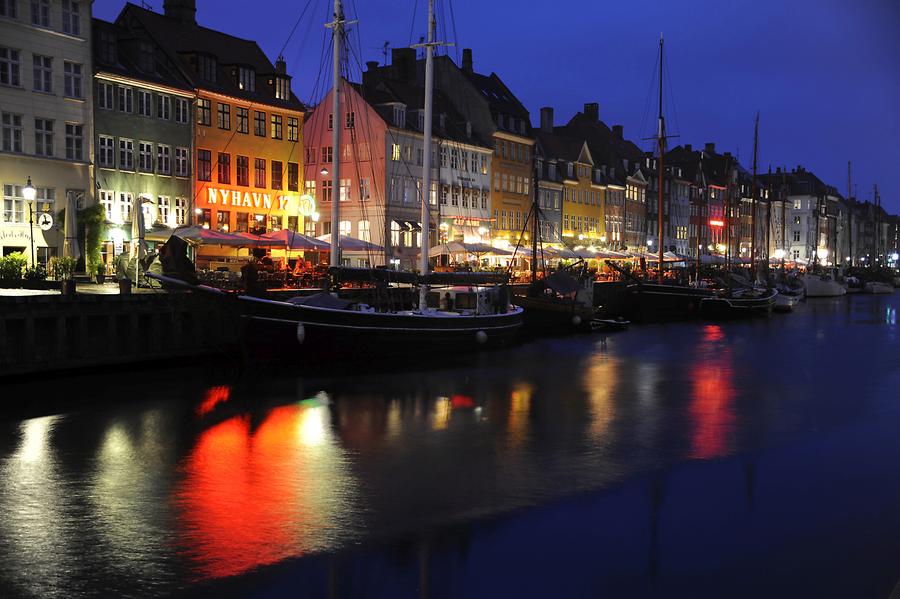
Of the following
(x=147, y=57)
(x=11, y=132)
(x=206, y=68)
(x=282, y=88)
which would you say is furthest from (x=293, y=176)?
(x=11, y=132)

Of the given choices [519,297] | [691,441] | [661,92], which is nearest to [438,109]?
[661,92]

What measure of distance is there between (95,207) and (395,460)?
2762 cm

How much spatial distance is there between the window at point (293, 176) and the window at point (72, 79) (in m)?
15.1

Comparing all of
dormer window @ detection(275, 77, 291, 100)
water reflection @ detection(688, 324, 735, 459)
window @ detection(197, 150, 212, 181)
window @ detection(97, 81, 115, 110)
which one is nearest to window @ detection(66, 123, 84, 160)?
window @ detection(97, 81, 115, 110)

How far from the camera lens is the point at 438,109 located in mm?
69875

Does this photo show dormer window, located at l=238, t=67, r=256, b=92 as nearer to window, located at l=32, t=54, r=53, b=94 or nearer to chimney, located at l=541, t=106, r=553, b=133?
window, located at l=32, t=54, r=53, b=94

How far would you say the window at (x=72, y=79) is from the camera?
4166 centimetres

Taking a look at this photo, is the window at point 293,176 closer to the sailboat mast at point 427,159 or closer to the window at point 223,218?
the window at point 223,218

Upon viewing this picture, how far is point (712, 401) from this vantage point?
26734 mm

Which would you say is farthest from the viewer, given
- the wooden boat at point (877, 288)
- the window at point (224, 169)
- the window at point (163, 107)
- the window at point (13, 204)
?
the wooden boat at point (877, 288)

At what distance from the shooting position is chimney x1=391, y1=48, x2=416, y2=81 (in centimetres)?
7100

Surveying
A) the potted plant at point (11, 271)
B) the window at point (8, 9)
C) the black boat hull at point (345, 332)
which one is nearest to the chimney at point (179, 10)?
the window at point (8, 9)

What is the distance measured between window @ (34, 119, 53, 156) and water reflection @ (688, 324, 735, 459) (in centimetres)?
2803

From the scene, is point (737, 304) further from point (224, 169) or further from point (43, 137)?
point (43, 137)
